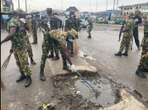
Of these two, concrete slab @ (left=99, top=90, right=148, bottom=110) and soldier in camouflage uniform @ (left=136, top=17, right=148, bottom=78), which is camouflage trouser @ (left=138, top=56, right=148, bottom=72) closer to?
soldier in camouflage uniform @ (left=136, top=17, right=148, bottom=78)

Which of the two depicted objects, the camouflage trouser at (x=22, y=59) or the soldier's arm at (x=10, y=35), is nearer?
the soldier's arm at (x=10, y=35)

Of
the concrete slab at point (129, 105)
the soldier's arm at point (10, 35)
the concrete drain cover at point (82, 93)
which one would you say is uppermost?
the soldier's arm at point (10, 35)

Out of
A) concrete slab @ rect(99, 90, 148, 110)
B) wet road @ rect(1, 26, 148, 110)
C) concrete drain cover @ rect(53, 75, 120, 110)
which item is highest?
concrete slab @ rect(99, 90, 148, 110)

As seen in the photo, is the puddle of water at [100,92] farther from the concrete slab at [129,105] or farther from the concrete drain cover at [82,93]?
the concrete slab at [129,105]

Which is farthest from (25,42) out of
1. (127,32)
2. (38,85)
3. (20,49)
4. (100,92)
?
(127,32)

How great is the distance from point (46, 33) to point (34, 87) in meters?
1.38

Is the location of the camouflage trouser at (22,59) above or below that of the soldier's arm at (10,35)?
below

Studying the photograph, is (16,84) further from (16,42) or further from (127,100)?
(127,100)

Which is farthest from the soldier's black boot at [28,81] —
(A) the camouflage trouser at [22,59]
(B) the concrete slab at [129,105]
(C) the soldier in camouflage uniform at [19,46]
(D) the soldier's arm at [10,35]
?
(B) the concrete slab at [129,105]

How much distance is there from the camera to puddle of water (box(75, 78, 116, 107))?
176 inches

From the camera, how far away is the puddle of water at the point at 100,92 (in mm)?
4468

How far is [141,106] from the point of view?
4137 mm

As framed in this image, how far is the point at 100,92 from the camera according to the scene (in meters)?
4.95

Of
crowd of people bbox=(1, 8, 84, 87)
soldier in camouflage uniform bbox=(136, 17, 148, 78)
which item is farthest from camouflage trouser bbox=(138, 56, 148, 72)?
crowd of people bbox=(1, 8, 84, 87)
